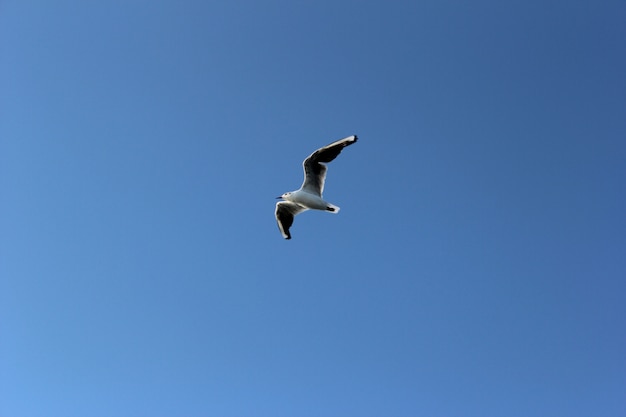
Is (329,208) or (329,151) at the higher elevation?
(329,151)

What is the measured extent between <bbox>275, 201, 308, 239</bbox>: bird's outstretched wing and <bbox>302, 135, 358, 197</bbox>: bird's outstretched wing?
5.45 feet

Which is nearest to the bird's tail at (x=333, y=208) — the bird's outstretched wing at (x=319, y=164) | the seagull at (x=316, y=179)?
the seagull at (x=316, y=179)

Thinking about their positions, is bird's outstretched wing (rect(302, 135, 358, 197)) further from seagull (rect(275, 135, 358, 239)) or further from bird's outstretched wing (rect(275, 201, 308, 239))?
bird's outstretched wing (rect(275, 201, 308, 239))

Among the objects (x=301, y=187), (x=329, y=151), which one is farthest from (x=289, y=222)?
(x=329, y=151)

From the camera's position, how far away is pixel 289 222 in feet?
74.9

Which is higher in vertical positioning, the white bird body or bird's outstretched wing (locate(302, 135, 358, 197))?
bird's outstretched wing (locate(302, 135, 358, 197))

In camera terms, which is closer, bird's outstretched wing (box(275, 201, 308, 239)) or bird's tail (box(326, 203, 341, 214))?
bird's tail (box(326, 203, 341, 214))

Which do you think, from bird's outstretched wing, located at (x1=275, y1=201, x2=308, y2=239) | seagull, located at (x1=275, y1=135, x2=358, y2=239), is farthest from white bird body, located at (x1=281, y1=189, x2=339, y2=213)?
bird's outstretched wing, located at (x1=275, y1=201, x2=308, y2=239)

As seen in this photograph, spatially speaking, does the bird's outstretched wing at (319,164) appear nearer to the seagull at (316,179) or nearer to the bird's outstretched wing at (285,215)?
the seagull at (316,179)

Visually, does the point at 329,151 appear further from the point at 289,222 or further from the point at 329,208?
the point at 289,222

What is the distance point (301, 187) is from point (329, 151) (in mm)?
1599

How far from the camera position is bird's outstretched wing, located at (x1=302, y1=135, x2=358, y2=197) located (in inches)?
817

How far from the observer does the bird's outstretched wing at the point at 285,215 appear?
A: 22.7 meters

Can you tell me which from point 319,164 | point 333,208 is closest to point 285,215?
point 333,208
